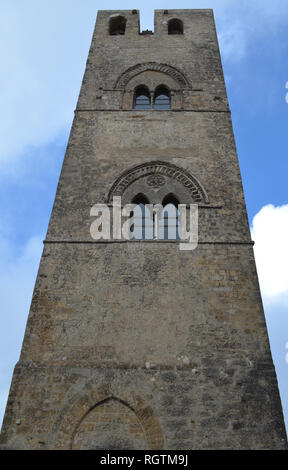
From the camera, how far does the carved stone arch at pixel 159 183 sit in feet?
31.7

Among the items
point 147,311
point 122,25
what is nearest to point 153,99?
point 122,25

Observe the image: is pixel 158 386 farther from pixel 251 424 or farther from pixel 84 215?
pixel 84 215

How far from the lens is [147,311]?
7.98 m

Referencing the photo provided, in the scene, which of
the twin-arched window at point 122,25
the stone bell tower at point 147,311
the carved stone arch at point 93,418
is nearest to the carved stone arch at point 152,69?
the stone bell tower at point 147,311

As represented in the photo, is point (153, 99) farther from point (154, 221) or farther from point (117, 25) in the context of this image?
point (117, 25)

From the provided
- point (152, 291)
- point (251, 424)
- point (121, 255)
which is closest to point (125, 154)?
point (121, 255)

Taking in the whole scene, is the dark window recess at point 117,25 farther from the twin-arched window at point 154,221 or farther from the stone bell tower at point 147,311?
the twin-arched window at point 154,221

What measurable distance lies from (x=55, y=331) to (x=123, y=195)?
3410mm

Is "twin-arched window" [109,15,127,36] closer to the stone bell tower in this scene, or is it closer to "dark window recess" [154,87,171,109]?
"dark window recess" [154,87,171,109]

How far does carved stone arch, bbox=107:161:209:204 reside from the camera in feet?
31.7

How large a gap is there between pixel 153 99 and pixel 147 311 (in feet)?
21.8

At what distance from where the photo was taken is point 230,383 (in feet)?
23.5
